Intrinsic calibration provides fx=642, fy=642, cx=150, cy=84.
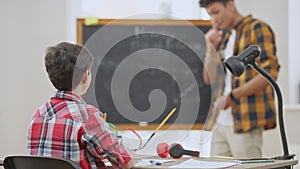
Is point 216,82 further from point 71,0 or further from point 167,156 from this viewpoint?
point 71,0

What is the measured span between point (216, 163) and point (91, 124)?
497mm

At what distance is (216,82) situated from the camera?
2.16 m

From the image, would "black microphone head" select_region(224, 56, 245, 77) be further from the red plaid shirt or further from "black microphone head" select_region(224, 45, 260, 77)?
the red plaid shirt

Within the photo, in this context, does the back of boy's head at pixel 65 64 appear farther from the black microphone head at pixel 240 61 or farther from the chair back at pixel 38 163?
the black microphone head at pixel 240 61

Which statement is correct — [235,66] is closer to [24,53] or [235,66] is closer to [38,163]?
[38,163]

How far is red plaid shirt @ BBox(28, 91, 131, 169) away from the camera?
2.11 meters

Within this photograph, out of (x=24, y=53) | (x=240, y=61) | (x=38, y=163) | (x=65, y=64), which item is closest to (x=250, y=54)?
(x=240, y=61)

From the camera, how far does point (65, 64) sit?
224cm

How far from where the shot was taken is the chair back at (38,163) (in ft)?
6.27

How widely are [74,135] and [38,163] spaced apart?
0.17m

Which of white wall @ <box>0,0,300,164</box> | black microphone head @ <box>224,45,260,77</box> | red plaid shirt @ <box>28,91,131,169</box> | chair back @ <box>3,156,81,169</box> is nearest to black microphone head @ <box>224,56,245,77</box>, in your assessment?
black microphone head @ <box>224,45,260,77</box>

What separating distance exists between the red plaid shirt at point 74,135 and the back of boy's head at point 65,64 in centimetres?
6

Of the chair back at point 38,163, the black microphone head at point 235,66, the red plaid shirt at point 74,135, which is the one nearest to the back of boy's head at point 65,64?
the red plaid shirt at point 74,135

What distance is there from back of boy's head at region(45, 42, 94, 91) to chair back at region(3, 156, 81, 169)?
320mm
